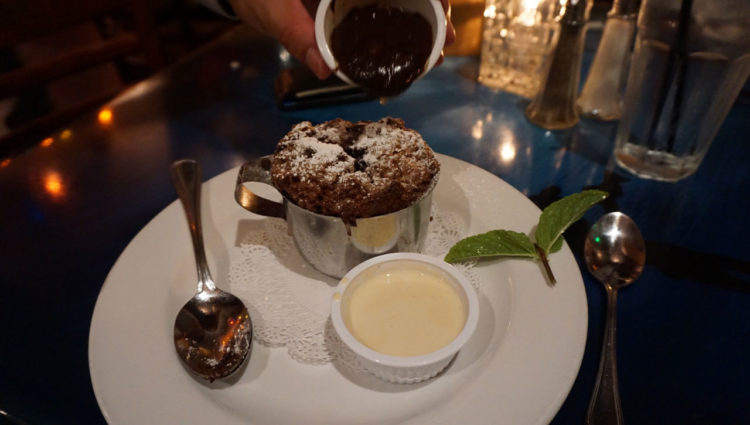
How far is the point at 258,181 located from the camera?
135cm

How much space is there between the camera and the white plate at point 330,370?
Result: 99 cm

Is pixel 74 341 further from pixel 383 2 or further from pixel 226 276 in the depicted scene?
pixel 383 2

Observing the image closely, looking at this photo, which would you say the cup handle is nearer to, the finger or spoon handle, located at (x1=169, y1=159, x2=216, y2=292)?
spoon handle, located at (x1=169, y1=159, x2=216, y2=292)

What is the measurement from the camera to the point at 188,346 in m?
1.12

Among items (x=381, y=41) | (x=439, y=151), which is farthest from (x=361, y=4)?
(x=439, y=151)

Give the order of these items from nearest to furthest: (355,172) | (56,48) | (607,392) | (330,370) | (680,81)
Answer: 1. (607,392)
2. (330,370)
3. (355,172)
4. (680,81)
5. (56,48)

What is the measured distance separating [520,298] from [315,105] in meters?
1.41

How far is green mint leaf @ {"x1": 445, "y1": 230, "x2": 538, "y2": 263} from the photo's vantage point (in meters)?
1.31

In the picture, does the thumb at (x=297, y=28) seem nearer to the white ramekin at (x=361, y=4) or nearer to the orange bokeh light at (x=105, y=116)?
the white ramekin at (x=361, y=4)

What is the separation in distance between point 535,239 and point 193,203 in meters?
1.03

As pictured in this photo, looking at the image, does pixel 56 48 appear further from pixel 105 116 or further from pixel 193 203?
pixel 193 203

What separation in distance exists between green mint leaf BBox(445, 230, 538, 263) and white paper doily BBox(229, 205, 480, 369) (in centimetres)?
5

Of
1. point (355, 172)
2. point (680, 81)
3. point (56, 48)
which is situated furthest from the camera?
point (56, 48)

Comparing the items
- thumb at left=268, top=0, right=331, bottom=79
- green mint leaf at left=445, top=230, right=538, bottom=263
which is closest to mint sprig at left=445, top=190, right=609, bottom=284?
green mint leaf at left=445, top=230, right=538, bottom=263
